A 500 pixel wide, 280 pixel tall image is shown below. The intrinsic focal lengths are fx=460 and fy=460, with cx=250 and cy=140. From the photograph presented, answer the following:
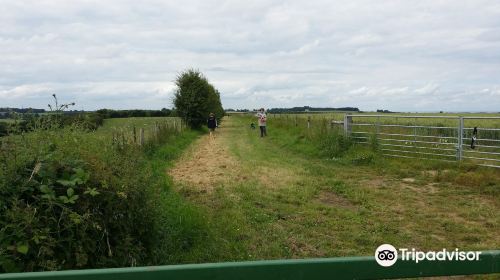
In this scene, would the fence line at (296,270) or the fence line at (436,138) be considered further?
the fence line at (436,138)

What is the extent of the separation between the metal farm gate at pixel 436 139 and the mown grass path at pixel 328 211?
5.38ft

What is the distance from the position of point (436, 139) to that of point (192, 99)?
21837mm

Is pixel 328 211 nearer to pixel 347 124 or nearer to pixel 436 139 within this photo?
pixel 436 139

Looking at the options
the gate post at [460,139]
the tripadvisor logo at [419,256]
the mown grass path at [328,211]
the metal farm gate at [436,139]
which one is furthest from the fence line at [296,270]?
the gate post at [460,139]

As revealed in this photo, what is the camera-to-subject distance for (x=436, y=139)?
1452 centimetres

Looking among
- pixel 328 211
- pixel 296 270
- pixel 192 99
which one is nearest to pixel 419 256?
pixel 296 270

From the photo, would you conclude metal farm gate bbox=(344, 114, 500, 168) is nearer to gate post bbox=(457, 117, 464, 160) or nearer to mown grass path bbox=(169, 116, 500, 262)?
gate post bbox=(457, 117, 464, 160)

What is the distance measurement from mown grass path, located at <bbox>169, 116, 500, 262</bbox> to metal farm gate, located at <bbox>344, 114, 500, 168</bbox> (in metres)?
1.64

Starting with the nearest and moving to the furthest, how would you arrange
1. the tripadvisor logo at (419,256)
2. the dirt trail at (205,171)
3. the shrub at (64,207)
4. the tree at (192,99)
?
the tripadvisor logo at (419,256)
the shrub at (64,207)
the dirt trail at (205,171)
the tree at (192,99)

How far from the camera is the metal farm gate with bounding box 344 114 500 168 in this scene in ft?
41.0

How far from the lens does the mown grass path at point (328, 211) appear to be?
20.1ft

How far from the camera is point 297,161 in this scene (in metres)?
14.9

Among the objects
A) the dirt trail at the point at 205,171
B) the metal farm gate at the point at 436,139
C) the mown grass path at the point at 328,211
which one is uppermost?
the metal farm gate at the point at 436,139

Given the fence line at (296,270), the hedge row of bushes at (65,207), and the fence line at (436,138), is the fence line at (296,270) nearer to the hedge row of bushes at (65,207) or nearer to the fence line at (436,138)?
the hedge row of bushes at (65,207)
